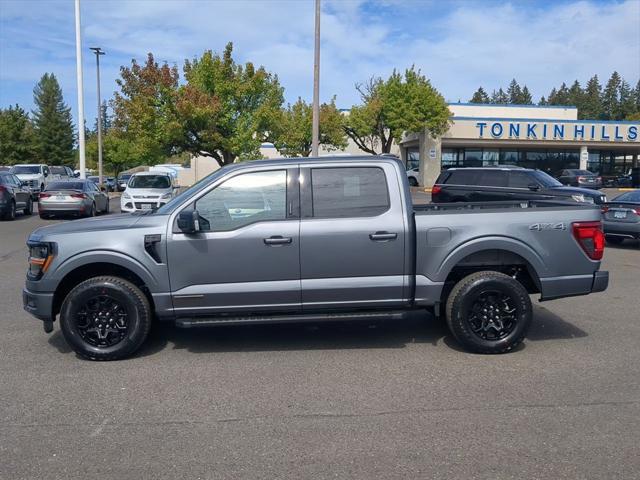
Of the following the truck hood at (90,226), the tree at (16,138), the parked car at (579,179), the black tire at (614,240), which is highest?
the tree at (16,138)

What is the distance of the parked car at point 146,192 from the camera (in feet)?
65.9

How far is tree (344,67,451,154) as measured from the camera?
4094 cm

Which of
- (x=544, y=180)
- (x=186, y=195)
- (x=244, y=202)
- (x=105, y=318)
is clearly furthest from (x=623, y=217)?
(x=105, y=318)

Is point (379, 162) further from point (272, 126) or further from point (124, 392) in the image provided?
point (272, 126)

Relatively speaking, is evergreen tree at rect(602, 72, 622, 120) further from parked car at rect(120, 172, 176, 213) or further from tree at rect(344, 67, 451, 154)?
parked car at rect(120, 172, 176, 213)

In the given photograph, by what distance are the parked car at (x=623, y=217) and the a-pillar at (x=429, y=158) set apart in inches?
1126

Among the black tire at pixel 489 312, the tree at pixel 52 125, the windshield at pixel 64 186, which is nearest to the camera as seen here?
the black tire at pixel 489 312

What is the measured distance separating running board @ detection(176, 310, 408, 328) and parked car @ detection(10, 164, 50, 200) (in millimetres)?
29797

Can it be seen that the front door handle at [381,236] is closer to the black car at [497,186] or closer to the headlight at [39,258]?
the headlight at [39,258]

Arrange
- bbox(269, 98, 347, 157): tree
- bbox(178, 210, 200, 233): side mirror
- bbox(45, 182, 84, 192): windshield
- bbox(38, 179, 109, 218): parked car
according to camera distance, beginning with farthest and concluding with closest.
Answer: bbox(269, 98, 347, 157): tree
bbox(45, 182, 84, 192): windshield
bbox(38, 179, 109, 218): parked car
bbox(178, 210, 200, 233): side mirror

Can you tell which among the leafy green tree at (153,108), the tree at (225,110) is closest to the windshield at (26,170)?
the leafy green tree at (153,108)

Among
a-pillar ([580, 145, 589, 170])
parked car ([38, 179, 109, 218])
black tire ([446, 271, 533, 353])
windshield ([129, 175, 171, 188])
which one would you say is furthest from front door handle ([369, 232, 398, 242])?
a-pillar ([580, 145, 589, 170])

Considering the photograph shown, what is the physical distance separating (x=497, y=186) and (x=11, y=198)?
1603 cm

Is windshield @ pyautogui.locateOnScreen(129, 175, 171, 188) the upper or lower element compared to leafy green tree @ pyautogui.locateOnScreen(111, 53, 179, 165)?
lower
